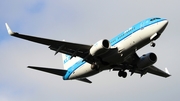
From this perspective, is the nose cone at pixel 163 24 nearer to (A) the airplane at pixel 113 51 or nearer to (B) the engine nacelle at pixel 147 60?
(A) the airplane at pixel 113 51

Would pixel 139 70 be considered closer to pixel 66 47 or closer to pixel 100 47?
pixel 100 47

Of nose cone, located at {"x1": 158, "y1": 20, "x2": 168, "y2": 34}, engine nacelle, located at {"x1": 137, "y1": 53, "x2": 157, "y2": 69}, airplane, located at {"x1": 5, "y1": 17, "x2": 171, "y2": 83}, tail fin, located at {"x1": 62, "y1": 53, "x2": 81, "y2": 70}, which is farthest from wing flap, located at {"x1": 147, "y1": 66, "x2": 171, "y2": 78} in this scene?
nose cone, located at {"x1": 158, "y1": 20, "x2": 168, "y2": 34}

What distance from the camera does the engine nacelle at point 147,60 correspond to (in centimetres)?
5066

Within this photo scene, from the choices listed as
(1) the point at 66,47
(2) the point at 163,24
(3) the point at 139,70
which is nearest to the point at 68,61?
(1) the point at 66,47

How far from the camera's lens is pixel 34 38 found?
147ft

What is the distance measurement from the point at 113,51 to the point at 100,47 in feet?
5.09

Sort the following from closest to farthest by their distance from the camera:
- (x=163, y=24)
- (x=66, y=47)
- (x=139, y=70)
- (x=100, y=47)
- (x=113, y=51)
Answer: (x=163, y=24) → (x=100, y=47) → (x=113, y=51) → (x=66, y=47) → (x=139, y=70)

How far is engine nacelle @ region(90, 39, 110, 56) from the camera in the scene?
4591cm

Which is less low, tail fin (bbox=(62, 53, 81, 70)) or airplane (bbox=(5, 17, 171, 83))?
tail fin (bbox=(62, 53, 81, 70))

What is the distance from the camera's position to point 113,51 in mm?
46500

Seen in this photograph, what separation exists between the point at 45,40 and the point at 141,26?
10.0 metres

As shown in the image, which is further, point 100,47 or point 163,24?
point 100,47

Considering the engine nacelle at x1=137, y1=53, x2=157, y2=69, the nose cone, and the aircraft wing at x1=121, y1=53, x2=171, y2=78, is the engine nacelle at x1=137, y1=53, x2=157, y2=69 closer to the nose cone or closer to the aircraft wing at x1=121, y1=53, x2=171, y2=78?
the aircraft wing at x1=121, y1=53, x2=171, y2=78

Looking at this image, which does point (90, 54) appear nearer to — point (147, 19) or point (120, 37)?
point (120, 37)
